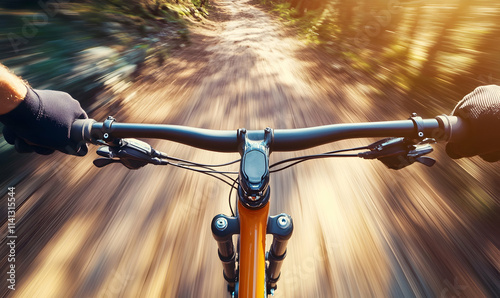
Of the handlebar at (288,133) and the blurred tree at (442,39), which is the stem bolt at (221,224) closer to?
the handlebar at (288,133)

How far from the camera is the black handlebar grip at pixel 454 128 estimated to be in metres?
0.89

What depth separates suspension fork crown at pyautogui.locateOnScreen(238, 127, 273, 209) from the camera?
719mm

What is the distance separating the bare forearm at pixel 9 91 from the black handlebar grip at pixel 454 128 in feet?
5.24

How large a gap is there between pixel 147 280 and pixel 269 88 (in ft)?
13.2

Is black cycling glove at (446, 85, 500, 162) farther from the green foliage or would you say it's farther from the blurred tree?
the blurred tree

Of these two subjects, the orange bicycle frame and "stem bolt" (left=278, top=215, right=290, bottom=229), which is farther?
"stem bolt" (left=278, top=215, right=290, bottom=229)

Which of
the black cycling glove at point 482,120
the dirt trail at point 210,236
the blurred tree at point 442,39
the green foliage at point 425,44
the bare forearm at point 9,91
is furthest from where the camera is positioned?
the blurred tree at point 442,39

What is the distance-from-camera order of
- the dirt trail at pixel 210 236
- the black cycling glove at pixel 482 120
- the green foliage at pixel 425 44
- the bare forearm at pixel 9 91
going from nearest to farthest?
the bare forearm at pixel 9 91
the black cycling glove at pixel 482 120
the dirt trail at pixel 210 236
the green foliage at pixel 425 44

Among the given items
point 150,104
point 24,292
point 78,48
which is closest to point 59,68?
point 78,48

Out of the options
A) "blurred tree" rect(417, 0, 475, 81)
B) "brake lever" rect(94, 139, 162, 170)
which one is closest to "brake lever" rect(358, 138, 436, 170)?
"brake lever" rect(94, 139, 162, 170)

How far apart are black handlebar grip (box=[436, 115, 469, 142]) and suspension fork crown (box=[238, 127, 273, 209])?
717mm

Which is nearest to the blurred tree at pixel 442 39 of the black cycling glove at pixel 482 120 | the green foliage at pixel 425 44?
the green foliage at pixel 425 44

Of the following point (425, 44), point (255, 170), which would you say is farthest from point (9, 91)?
point (425, 44)

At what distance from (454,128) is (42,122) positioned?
5.38 feet
